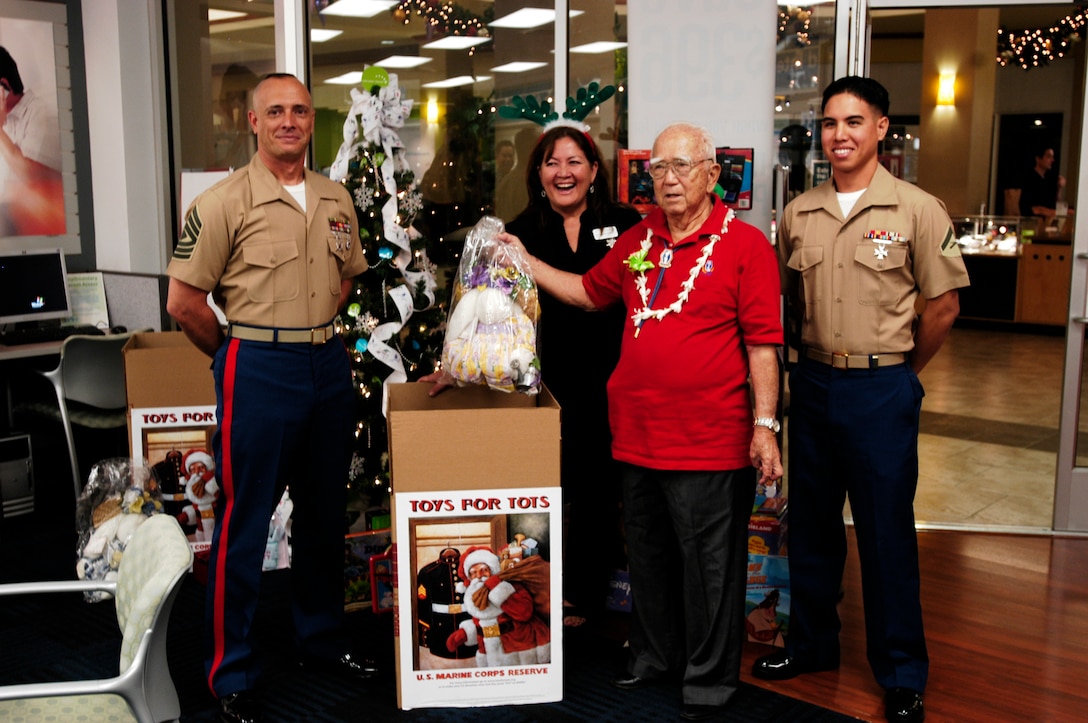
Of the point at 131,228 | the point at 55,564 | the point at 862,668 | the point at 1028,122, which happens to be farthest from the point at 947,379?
the point at 1028,122

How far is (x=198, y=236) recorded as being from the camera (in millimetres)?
2871

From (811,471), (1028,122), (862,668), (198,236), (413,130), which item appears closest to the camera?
(198,236)

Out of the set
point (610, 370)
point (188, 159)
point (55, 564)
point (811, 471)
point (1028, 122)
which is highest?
point (1028, 122)

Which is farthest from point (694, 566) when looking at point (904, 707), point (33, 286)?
point (33, 286)

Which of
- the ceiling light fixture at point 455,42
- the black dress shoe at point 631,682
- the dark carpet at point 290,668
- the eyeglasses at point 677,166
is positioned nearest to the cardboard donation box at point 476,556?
the dark carpet at point 290,668

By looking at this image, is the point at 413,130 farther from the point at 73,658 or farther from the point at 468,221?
the point at 73,658

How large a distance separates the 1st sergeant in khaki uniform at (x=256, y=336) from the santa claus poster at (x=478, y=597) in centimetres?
41

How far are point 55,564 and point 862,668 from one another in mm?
3265

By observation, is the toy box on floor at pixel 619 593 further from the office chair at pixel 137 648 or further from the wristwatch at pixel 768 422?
the office chair at pixel 137 648

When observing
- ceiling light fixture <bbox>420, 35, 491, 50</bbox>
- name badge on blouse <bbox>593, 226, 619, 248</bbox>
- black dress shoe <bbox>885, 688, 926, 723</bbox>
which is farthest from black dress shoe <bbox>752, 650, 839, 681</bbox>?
ceiling light fixture <bbox>420, 35, 491, 50</bbox>

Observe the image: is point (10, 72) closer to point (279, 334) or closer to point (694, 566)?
point (279, 334)

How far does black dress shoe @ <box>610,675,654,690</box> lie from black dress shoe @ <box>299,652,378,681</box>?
2.50 ft

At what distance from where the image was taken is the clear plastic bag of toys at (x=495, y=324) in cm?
292

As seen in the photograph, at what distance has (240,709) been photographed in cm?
296
